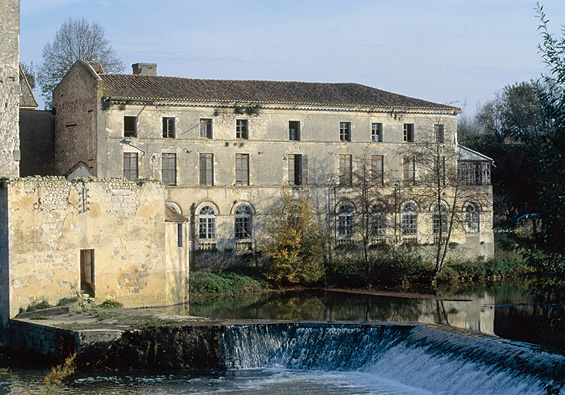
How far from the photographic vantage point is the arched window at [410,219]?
3803cm

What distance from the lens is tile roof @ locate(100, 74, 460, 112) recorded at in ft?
112

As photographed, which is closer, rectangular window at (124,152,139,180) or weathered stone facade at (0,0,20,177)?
weathered stone facade at (0,0,20,177)

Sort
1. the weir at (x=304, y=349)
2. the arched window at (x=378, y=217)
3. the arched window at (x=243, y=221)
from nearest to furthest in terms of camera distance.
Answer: the weir at (x=304, y=349) → the arched window at (x=243, y=221) → the arched window at (x=378, y=217)

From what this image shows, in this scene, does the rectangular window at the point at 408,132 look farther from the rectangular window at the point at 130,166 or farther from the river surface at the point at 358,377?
the river surface at the point at 358,377

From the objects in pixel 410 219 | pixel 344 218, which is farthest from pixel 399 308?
pixel 410 219

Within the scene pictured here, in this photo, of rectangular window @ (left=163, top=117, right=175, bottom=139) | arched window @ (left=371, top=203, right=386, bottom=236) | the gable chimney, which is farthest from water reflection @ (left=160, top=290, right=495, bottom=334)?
the gable chimney

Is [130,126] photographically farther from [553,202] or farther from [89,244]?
[553,202]

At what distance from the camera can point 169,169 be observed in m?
34.2

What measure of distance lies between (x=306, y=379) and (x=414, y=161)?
69.2 ft

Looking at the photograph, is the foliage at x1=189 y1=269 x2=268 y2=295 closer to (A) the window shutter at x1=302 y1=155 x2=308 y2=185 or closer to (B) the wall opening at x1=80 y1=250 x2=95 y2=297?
(B) the wall opening at x1=80 y1=250 x2=95 y2=297

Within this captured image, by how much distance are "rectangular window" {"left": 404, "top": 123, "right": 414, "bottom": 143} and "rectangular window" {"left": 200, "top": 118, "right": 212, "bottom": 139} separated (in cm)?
1013

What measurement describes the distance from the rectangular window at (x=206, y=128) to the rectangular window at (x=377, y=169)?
8.16 meters

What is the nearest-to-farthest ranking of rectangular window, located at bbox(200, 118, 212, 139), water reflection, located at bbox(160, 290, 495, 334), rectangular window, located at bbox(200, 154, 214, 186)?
water reflection, located at bbox(160, 290, 495, 334) < rectangular window, located at bbox(200, 154, 214, 186) < rectangular window, located at bbox(200, 118, 212, 139)

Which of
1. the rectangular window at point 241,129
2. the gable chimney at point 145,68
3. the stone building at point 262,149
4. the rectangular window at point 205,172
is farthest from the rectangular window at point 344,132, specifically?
the gable chimney at point 145,68
